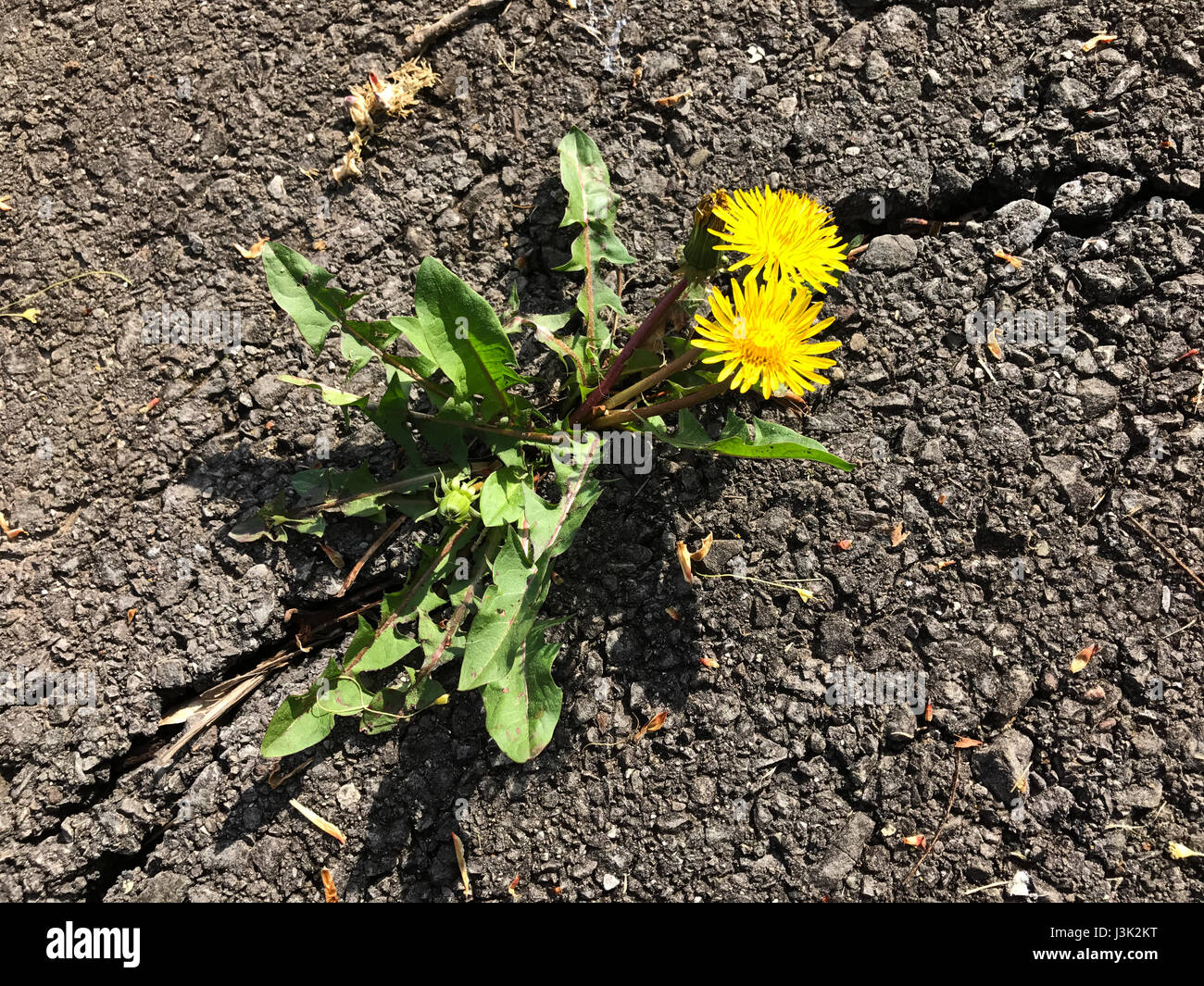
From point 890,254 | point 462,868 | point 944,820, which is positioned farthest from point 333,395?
point 944,820

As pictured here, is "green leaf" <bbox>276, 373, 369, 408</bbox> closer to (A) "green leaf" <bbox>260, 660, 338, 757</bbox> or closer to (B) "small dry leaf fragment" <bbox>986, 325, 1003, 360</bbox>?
(A) "green leaf" <bbox>260, 660, 338, 757</bbox>

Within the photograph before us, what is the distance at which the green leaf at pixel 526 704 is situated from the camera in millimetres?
2090

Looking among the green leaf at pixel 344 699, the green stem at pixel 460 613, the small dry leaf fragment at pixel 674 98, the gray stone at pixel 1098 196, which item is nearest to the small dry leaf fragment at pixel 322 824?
the green leaf at pixel 344 699

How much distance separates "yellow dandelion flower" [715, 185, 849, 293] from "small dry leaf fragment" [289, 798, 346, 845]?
1808mm

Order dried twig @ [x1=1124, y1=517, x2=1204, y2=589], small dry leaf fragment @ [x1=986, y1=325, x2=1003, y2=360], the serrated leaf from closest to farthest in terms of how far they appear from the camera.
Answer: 1. the serrated leaf
2. dried twig @ [x1=1124, y1=517, x2=1204, y2=589]
3. small dry leaf fragment @ [x1=986, y1=325, x2=1003, y2=360]

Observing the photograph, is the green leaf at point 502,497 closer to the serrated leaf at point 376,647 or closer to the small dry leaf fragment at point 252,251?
the serrated leaf at point 376,647

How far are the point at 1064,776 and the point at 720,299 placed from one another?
1583 mm

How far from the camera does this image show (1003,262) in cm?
247

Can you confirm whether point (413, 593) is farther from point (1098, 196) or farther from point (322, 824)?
point (1098, 196)

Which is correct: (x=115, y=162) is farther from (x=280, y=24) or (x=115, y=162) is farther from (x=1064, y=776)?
(x=1064, y=776)

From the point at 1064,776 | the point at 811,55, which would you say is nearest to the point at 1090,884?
the point at 1064,776

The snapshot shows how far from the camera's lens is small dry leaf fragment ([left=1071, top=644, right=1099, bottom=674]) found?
2.30m

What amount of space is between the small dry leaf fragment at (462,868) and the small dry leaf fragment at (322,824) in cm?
31

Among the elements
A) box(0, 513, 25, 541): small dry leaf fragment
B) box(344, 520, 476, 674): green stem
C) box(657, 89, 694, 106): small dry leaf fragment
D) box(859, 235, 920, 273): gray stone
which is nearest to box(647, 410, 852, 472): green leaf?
box(344, 520, 476, 674): green stem
